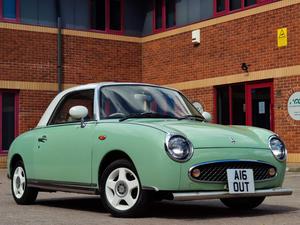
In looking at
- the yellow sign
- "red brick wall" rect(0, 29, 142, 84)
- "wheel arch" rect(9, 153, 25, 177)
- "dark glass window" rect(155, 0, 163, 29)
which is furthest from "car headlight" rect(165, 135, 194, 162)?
"dark glass window" rect(155, 0, 163, 29)

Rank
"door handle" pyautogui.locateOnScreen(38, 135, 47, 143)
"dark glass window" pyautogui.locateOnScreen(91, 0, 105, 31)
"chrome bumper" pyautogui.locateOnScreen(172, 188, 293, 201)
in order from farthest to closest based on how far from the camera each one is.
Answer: "dark glass window" pyautogui.locateOnScreen(91, 0, 105, 31) < "door handle" pyautogui.locateOnScreen(38, 135, 47, 143) < "chrome bumper" pyautogui.locateOnScreen(172, 188, 293, 201)

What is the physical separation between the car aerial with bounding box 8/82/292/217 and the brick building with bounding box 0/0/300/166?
9.25m

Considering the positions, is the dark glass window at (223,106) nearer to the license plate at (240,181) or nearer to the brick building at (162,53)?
the brick building at (162,53)

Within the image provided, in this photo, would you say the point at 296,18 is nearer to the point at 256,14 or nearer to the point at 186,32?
the point at 256,14

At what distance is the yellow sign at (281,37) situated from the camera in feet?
53.2

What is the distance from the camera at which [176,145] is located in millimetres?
6102

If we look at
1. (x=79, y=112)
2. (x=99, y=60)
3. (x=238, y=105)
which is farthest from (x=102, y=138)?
(x=99, y=60)

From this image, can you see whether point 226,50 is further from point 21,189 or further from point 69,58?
point 21,189

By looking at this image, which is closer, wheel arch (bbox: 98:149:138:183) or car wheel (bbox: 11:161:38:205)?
wheel arch (bbox: 98:149:138:183)

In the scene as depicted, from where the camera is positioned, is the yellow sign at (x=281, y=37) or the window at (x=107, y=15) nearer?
the yellow sign at (x=281, y=37)

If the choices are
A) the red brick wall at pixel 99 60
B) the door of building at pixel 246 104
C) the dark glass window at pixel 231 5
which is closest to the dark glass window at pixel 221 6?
the dark glass window at pixel 231 5

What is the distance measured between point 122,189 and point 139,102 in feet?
4.05

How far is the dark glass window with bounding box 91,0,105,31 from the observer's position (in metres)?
20.6

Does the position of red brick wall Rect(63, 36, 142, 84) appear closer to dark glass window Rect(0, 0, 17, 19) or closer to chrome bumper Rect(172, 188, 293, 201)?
dark glass window Rect(0, 0, 17, 19)
